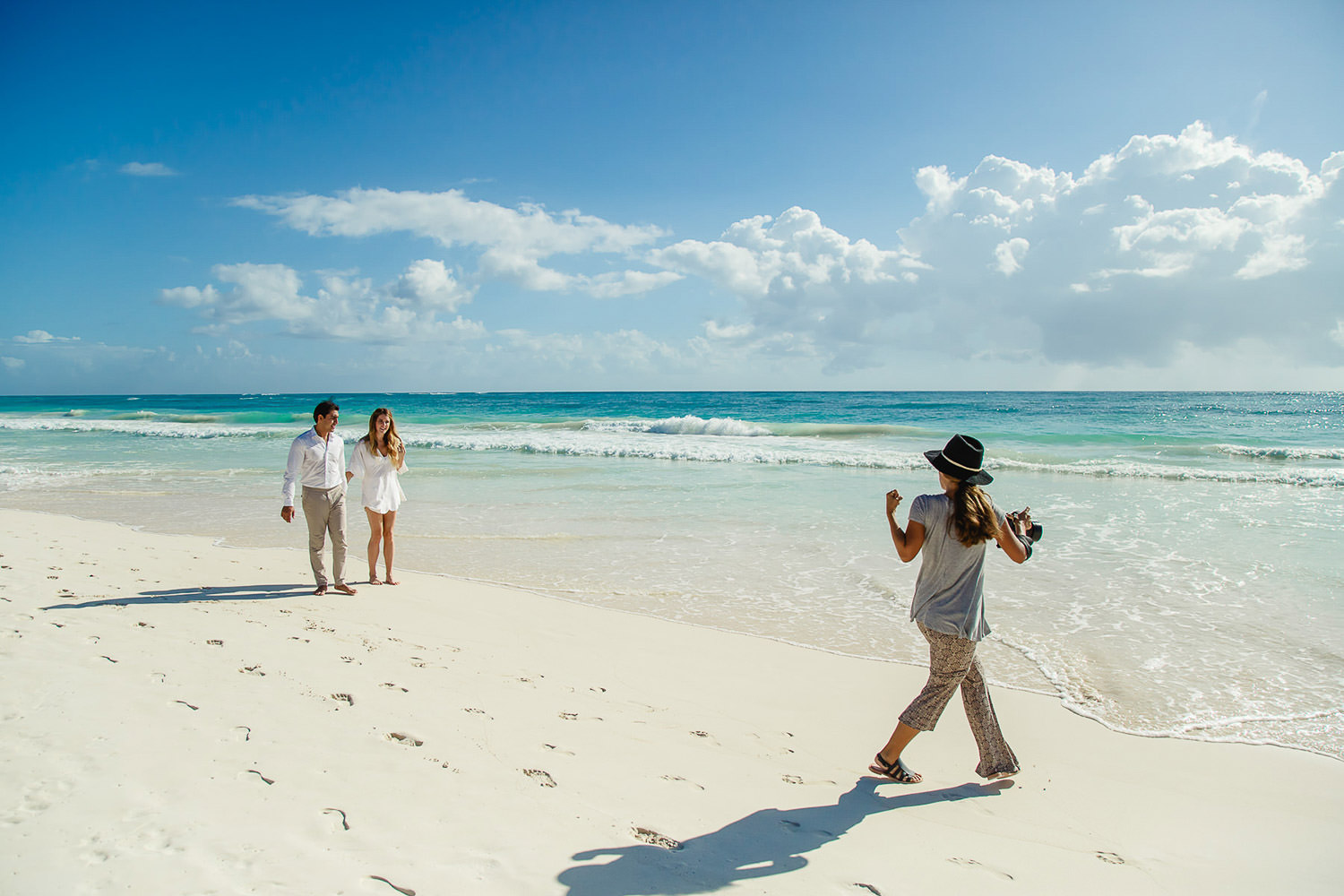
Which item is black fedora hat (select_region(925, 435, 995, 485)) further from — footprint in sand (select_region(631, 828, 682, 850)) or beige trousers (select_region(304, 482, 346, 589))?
beige trousers (select_region(304, 482, 346, 589))

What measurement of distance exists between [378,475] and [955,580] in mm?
6168

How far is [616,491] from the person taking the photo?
14.8 meters

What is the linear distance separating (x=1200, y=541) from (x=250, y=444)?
30158mm

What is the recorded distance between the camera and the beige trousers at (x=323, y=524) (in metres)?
6.85

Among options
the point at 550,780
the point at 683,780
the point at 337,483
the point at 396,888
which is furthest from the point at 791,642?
the point at 337,483

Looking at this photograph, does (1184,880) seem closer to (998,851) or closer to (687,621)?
(998,851)

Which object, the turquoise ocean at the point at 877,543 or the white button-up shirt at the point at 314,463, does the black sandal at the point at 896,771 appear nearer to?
the turquoise ocean at the point at 877,543

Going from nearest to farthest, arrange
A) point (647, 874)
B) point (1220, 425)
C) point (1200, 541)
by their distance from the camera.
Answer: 1. point (647, 874)
2. point (1200, 541)
3. point (1220, 425)

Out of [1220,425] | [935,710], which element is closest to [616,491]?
[935,710]

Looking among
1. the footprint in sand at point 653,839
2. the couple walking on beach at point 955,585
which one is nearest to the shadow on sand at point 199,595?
the footprint in sand at point 653,839

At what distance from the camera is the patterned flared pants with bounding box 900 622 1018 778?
363 centimetres

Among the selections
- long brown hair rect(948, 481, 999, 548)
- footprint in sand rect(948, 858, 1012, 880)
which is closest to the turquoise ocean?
footprint in sand rect(948, 858, 1012, 880)

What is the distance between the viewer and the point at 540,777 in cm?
341

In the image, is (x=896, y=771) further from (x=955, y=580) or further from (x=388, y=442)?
(x=388, y=442)
